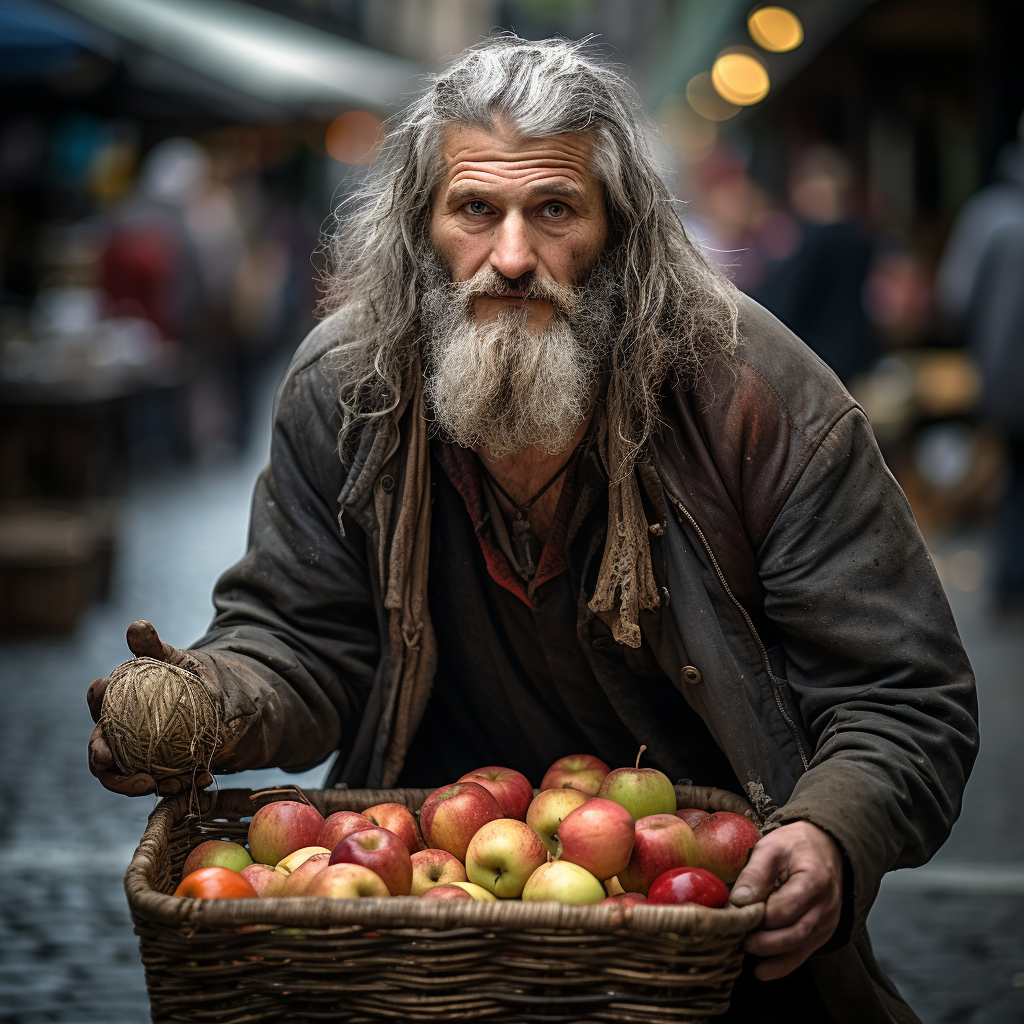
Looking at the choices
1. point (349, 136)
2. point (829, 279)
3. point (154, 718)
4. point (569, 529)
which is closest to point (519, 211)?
point (569, 529)

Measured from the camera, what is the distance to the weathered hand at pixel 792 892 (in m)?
1.78

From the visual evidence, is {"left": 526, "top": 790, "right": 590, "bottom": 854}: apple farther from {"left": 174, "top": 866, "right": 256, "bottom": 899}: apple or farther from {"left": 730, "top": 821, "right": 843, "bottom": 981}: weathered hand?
{"left": 174, "top": 866, "right": 256, "bottom": 899}: apple

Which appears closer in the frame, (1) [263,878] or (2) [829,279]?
(1) [263,878]

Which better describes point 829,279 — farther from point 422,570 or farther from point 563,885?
point 563,885

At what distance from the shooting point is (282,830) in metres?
2.12

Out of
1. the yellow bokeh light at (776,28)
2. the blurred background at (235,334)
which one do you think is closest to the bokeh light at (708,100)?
the blurred background at (235,334)

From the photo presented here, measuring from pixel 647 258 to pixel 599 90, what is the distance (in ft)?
1.02

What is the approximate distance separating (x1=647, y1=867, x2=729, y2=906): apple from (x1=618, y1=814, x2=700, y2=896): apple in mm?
107

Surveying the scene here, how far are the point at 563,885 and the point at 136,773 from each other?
2.31 feet

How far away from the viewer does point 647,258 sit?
2.44m

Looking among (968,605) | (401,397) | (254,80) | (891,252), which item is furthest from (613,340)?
(254,80)

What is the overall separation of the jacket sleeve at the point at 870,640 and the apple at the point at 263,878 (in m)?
0.78

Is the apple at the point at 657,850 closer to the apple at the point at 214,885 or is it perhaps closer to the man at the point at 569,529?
the man at the point at 569,529

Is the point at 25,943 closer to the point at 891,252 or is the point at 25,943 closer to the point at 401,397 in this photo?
the point at 401,397
